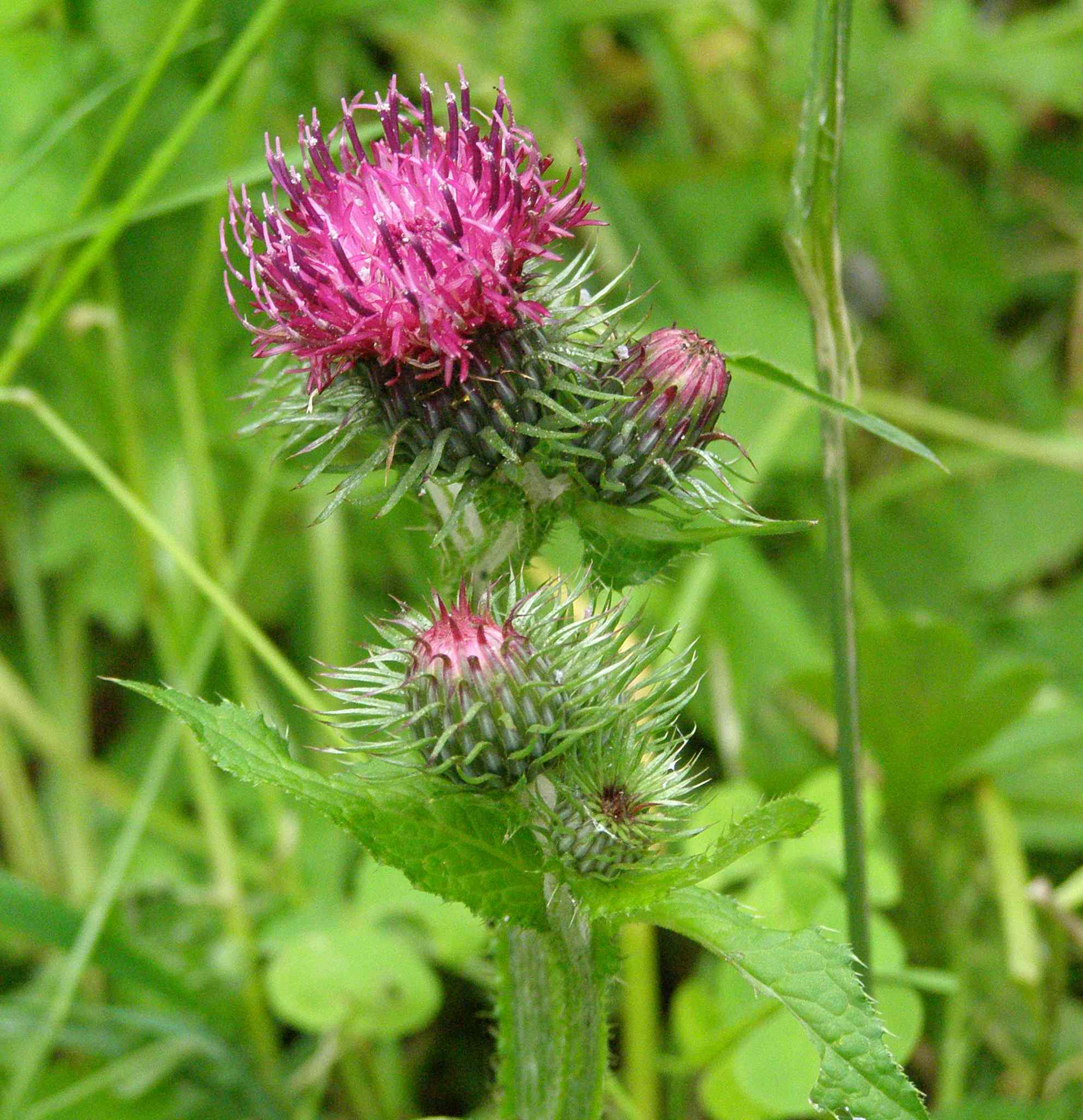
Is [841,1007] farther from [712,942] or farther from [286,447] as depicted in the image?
[286,447]

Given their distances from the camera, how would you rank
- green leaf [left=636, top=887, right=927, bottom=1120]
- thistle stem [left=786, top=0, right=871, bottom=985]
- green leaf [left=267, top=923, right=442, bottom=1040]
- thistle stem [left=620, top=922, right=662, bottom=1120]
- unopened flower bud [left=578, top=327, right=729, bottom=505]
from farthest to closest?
thistle stem [left=620, top=922, right=662, bottom=1120] < green leaf [left=267, top=923, right=442, bottom=1040] < thistle stem [left=786, top=0, right=871, bottom=985] < unopened flower bud [left=578, top=327, right=729, bottom=505] < green leaf [left=636, top=887, right=927, bottom=1120]

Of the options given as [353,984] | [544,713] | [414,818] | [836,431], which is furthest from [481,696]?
[353,984]

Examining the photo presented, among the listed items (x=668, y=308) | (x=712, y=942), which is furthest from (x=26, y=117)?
(x=712, y=942)

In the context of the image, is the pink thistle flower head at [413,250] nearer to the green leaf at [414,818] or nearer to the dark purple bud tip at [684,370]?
the dark purple bud tip at [684,370]

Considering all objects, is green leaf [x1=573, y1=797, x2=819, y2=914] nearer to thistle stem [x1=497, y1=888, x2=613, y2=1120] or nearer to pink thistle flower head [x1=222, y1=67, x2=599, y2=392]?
thistle stem [x1=497, y1=888, x2=613, y2=1120]

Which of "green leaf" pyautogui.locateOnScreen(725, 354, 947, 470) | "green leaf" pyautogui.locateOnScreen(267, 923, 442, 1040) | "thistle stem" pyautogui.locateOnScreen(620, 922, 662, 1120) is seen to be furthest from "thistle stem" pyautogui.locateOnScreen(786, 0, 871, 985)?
"green leaf" pyautogui.locateOnScreen(267, 923, 442, 1040)

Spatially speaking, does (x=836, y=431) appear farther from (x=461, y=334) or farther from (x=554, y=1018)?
(x=554, y=1018)

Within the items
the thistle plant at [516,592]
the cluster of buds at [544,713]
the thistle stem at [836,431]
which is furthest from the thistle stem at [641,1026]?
the cluster of buds at [544,713]
